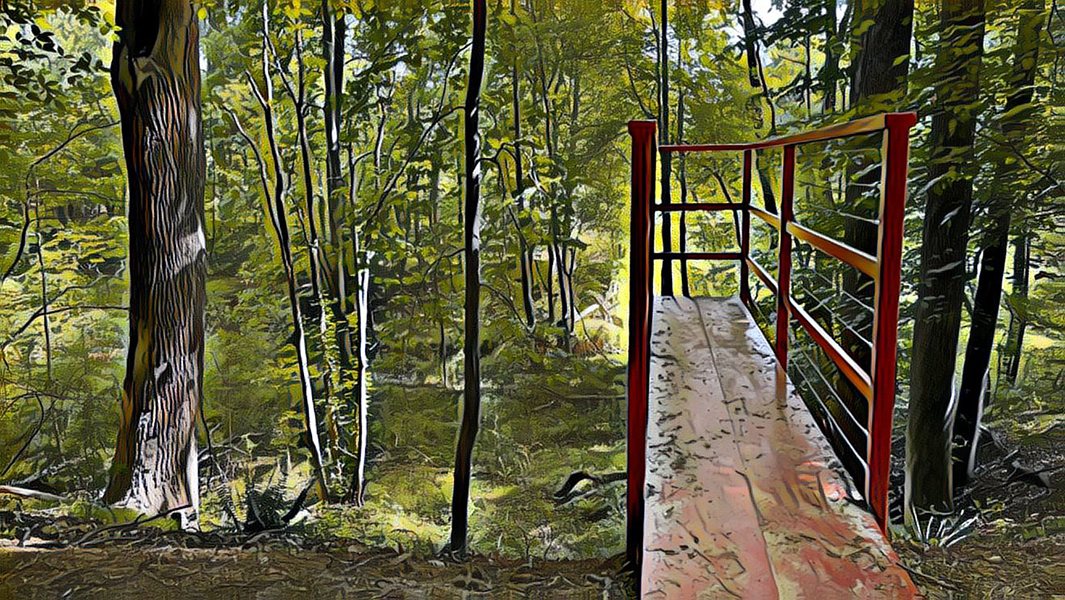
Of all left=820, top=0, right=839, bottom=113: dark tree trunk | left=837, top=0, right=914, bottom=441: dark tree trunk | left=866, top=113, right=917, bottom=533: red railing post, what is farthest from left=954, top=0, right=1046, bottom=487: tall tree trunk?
left=866, top=113, right=917, bottom=533: red railing post

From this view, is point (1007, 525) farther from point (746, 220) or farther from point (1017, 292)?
point (746, 220)

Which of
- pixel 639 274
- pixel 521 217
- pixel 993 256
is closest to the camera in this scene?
pixel 639 274

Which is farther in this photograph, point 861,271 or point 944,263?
point 944,263

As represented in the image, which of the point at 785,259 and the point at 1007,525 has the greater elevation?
the point at 785,259

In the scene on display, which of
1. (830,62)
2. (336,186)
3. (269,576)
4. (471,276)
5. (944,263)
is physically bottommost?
(269,576)

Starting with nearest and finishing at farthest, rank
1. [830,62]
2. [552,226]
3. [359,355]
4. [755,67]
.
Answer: [830,62]
[755,67]
[359,355]
[552,226]

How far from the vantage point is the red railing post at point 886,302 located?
126cm

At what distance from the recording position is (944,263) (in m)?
5.01

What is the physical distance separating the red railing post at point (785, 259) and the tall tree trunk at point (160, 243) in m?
3.80

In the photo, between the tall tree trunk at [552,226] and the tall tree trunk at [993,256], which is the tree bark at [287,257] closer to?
the tall tree trunk at [552,226]

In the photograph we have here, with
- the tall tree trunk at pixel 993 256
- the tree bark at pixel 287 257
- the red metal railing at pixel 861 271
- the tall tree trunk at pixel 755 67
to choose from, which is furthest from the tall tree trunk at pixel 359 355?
the tall tree trunk at pixel 993 256

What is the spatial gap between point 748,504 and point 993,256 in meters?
4.90

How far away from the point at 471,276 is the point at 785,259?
352 cm

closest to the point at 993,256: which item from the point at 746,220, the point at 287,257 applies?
the point at 746,220
